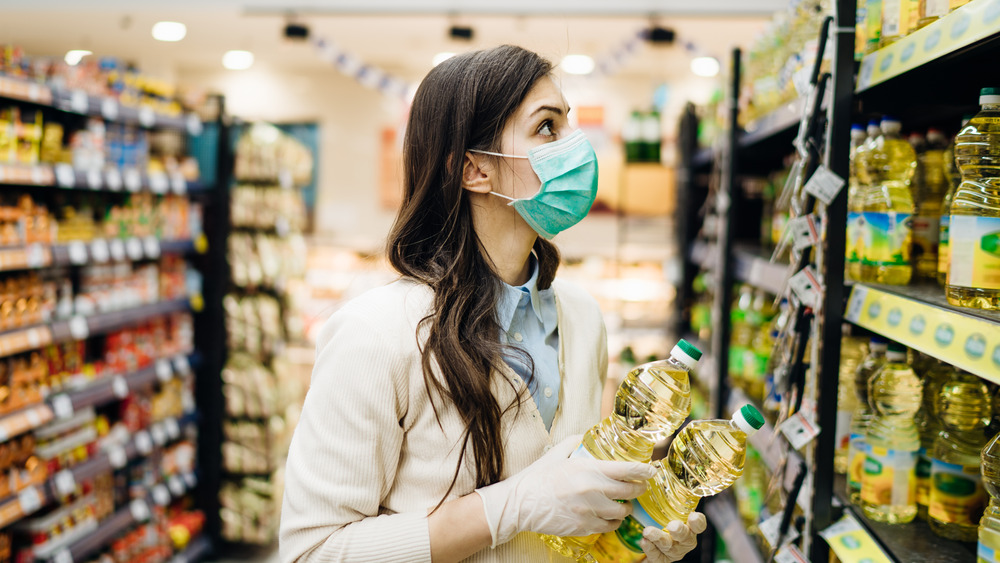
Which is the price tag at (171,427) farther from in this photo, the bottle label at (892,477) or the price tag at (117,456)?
the bottle label at (892,477)

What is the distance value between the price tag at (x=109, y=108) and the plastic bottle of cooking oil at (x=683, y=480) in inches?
118

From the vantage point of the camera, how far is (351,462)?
115cm

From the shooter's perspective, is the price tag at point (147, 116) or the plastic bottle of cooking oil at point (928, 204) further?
the price tag at point (147, 116)

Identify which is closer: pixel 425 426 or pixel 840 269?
pixel 425 426

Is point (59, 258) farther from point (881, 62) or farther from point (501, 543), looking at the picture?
point (881, 62)

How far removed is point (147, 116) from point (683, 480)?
3274mm

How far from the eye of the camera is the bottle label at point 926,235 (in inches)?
64.9

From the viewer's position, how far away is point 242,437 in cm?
435

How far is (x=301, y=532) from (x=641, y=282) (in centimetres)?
487

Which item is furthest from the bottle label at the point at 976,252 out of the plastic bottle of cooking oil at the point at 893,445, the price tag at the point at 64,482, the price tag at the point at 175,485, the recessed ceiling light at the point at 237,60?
the recessed ceiling light at the point at 237,60

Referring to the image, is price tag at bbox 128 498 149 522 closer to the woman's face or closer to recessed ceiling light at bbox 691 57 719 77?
the woman's face

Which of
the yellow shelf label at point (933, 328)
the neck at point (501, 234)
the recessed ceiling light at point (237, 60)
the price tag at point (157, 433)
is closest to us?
the yellow shelf label at point (933, 328)

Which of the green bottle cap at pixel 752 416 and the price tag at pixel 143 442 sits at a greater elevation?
the green bottle cap at pixel 752 416

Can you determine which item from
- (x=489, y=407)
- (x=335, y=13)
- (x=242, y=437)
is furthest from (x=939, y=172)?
(x=335, y=13)
